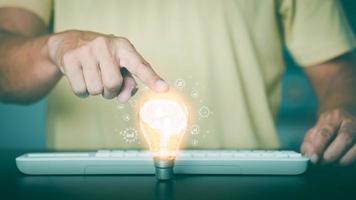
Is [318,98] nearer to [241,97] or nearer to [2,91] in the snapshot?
[241,97]

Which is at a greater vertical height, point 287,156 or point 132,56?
point 132,56

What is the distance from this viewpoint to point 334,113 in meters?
0.89

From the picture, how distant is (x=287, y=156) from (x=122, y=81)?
0.98ft

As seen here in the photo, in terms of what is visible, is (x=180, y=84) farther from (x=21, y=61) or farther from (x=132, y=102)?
(x=21, y=61)

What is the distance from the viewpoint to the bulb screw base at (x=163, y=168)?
2.29 ft

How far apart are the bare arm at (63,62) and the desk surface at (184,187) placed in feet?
0.47

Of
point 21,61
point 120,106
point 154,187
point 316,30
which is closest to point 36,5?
point 21,61

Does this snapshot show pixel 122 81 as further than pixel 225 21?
No

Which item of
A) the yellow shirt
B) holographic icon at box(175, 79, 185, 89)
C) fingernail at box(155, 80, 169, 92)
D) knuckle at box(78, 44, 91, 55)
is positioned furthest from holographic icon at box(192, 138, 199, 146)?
knuckle at box(78, 44, 91, 55)

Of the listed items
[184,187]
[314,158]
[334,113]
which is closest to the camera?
[184,187]

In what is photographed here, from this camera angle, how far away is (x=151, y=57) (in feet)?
2.99

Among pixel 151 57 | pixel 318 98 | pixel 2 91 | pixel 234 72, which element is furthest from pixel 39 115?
pixel 318 98

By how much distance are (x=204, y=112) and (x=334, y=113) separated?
0.25 m

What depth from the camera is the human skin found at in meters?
0.71
